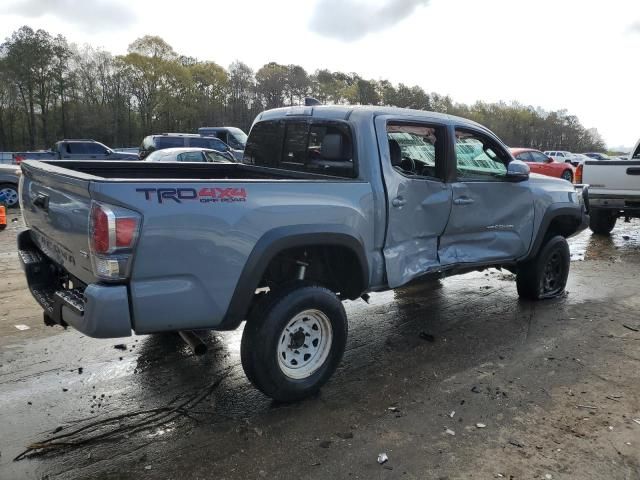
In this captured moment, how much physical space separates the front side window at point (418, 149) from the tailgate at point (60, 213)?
2538 millimetres

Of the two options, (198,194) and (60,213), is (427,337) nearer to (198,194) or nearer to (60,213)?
(198,194)

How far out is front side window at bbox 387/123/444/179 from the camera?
180 inches

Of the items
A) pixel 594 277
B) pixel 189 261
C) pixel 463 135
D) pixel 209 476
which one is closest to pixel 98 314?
pixel 189 261

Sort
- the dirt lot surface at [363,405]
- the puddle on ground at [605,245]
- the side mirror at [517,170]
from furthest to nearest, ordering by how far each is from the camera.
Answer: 1. the puddle on ground at [605,245]
2. the side mirror at [517,170]
3. the dirt lot surface at [363,405]

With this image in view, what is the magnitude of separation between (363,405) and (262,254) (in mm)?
1323

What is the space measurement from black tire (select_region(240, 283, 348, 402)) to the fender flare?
15 cm

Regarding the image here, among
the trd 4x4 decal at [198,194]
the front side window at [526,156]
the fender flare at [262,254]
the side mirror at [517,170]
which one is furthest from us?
the front side window at [526,156]

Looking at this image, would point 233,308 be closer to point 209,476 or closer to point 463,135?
point 209,476

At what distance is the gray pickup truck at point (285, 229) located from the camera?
2881 mm

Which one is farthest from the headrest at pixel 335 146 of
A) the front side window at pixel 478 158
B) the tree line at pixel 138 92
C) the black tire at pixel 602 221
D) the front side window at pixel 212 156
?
the tree line at pixel 138 92

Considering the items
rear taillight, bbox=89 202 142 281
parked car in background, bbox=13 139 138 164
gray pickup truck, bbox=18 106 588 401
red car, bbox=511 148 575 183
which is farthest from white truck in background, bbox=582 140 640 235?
parked car in background, bbox=13 139 138 164

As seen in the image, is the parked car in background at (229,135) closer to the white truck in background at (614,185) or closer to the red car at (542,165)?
the red car at (542,165)

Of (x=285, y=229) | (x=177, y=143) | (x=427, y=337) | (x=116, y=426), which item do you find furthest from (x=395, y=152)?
(x=177, y=143)

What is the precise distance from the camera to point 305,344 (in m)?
3.73
